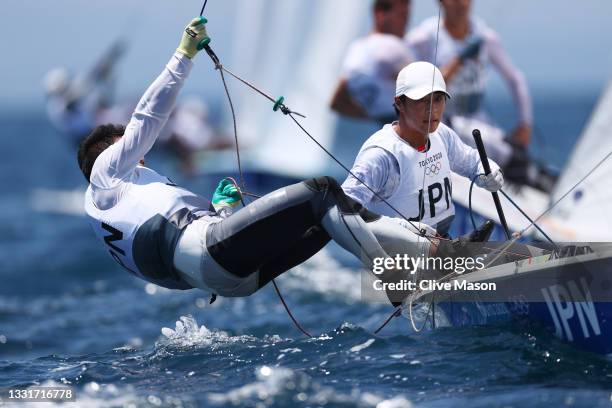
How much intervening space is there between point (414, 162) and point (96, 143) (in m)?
1.35

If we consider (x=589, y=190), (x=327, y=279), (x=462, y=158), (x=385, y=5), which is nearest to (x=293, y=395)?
(x=462, y=158)

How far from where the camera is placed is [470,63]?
7.21 metres

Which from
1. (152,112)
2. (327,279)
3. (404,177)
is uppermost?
(327,279)

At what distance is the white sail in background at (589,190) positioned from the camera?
6574 mm

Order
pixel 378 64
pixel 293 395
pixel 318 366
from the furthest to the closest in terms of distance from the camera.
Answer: pixel 378 64
pixel 318 366
pixel 293 395

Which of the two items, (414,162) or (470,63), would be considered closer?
(414,162)

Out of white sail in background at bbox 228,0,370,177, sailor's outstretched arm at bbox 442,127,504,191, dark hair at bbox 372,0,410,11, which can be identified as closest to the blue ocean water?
sailor's outstretched arm at bbox 442,127,504,191

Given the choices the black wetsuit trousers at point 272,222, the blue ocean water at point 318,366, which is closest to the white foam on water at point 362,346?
the blue ocean water at point 318,366

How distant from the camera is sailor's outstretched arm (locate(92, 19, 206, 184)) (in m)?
4.13

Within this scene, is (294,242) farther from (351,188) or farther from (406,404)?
(406,404)

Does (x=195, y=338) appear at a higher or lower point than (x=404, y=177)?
lower

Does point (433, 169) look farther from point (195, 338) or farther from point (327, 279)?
point (327, 279)

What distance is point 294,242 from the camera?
4.27 m

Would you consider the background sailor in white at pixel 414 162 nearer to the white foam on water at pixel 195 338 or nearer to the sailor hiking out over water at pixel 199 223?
the sailor hiking out over water at pixel 199 223
